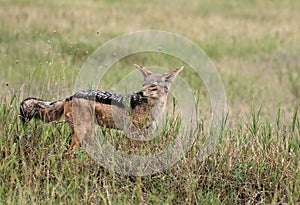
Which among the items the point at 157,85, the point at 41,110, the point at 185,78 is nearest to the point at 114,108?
the point at 157,85

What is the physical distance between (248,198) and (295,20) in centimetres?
1113

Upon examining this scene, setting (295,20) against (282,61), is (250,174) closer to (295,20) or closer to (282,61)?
(282,61)

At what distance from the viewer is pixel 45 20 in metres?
13.0

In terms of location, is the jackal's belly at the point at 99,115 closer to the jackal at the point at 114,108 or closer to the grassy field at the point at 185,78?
the jackal at the point at 114,108

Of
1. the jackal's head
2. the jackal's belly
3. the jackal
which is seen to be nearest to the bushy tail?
the jackal

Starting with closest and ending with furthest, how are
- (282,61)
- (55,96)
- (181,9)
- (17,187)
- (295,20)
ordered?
(17,187), (55,96), (282,61), (295,20), (181,9)

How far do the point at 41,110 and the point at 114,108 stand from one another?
2.34 feet

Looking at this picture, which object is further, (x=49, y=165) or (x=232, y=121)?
(x=232, y=121)

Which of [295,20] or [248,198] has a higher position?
[295,20]

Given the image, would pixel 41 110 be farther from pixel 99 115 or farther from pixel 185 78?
pixel 185 78

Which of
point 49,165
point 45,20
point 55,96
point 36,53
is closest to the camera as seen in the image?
point 49,165

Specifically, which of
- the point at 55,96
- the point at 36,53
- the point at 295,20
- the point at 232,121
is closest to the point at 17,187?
the point at 55,96

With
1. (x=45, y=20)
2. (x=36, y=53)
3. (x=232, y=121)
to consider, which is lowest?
(x=232, y=121)

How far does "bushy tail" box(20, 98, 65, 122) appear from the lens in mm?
5500
